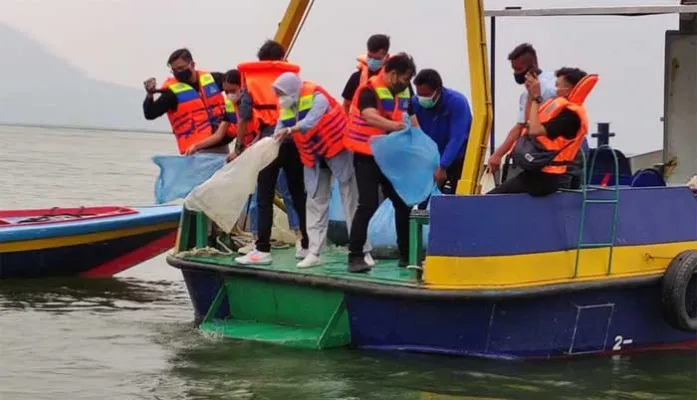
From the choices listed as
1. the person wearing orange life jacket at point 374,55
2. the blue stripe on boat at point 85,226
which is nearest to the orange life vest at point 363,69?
the person wearing orange life jacket at point 374,55

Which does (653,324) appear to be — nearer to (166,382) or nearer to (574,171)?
(574,171)

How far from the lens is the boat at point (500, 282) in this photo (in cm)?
698

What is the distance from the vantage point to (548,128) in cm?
704

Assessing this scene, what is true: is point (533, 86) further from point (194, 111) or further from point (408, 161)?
point (194, 111)

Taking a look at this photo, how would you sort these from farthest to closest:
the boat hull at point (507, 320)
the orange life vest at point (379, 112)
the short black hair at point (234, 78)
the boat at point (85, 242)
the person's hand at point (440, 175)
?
the boat at point (85, 242)
the short black hair at point (234, 78)
the person's hand at point (440, 175)
the orange life vest at point (379, 112)
the boat hull at point (507, 320)

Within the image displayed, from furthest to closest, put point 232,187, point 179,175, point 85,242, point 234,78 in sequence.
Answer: point 85,242
point 234,78
point 179,175
point 232,187

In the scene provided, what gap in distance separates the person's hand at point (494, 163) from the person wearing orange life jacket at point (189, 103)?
215 cm

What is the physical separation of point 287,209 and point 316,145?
1132mm

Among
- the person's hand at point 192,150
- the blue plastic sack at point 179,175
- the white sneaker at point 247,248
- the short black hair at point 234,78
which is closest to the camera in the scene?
the white sneaker at point 247,248

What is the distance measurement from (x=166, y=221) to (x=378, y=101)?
478 cm

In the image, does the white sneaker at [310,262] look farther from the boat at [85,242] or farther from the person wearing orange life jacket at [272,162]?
the boat at [85,242]

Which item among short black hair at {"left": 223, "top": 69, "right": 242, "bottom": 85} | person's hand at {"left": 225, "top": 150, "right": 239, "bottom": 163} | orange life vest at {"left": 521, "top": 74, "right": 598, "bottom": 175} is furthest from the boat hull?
short black hair at {"left": 223, "top": 69, "right": 242, "bottom": 85}

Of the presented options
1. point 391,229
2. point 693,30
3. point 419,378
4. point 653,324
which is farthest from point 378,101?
point 693,30

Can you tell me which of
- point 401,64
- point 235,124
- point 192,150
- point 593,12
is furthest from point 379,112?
point 593,12
